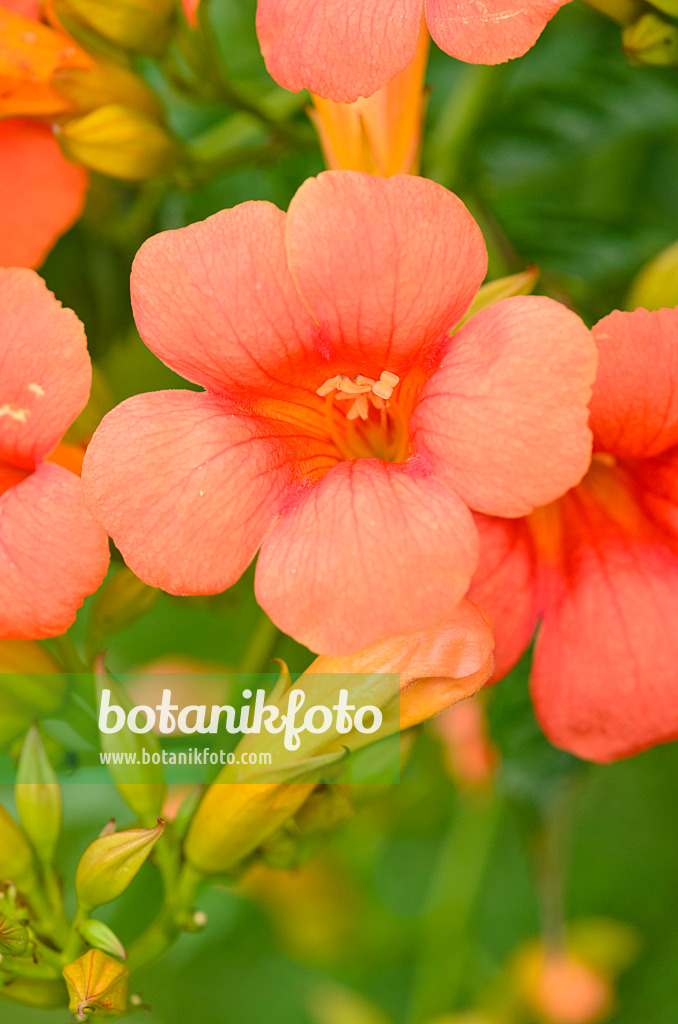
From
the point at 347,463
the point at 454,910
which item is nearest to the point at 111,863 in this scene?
the point at 347,463

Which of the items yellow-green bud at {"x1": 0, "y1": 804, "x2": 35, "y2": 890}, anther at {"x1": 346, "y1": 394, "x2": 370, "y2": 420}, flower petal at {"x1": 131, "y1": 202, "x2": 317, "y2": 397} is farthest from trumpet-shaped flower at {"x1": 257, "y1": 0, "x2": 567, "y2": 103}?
yellow-green bud at {"x1": 0, "y1": 804, "x2": 35, "y2": 890}

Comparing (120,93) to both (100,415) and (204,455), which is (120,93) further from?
(204,455)

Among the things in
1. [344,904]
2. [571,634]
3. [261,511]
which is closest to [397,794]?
[344,904]

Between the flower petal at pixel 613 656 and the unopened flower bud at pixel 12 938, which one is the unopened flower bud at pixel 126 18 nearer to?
the flower petal at pixel 613 656

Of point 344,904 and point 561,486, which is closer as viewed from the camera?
point 561,486

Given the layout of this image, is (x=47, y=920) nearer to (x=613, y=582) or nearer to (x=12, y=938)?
(x=12, y=938)

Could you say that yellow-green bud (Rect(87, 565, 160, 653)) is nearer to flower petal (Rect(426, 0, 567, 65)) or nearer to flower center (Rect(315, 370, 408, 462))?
flower center (Rect(315, 370, 408, 462))
